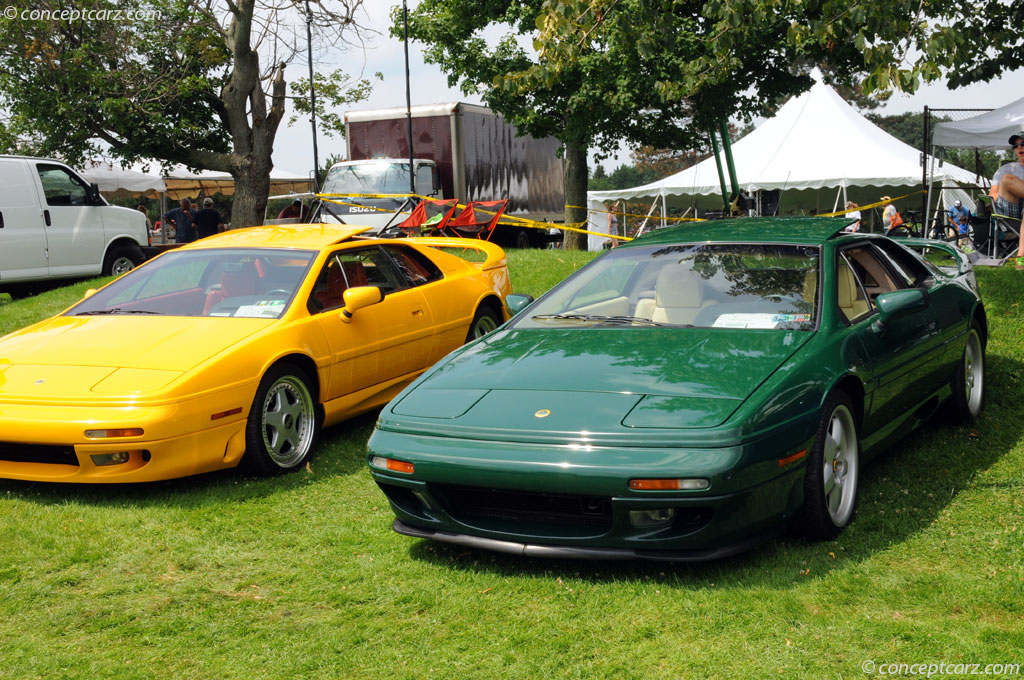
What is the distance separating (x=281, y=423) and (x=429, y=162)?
567 inches

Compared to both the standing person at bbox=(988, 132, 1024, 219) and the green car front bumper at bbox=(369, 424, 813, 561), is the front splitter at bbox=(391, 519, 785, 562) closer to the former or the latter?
the green car front bumper at bbox=(369, 424, 813, 561)

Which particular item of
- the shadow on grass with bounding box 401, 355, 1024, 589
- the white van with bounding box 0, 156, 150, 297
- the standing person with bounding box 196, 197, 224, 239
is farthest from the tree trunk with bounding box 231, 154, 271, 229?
the shadow on grass with bounding box 401, 355, 1024, 589

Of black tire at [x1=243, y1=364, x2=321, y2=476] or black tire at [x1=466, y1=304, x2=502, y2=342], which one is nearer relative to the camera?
black tire at [x1=243, y1=364, x2=321, y2=476]

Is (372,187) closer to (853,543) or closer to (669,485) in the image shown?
(853,543)

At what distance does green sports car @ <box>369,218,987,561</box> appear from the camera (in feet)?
11.8

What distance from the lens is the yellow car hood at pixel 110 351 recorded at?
5078mm

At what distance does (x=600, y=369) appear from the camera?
13.7 ft

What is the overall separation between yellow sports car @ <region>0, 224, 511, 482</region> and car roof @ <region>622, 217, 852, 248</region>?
1.83m

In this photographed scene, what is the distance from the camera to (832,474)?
162 inches

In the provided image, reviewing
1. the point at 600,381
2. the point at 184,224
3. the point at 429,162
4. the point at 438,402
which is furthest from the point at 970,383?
the point at 429,162

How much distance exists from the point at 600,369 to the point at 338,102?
22779 mm
